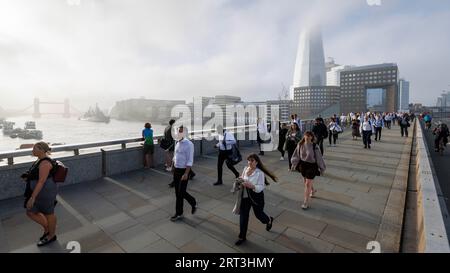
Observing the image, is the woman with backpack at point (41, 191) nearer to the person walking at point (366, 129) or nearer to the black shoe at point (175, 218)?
the black shoe at point (175, 218)

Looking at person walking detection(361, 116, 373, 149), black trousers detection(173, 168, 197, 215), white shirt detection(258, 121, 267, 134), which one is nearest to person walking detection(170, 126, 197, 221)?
black trousers detection(173, 168, 197, 215)

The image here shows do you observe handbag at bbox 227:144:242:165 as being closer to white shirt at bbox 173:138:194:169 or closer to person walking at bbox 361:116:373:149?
white shirt at bbox 173:138:194:169

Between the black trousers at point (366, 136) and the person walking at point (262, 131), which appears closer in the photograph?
the person walking at point (262, 131)

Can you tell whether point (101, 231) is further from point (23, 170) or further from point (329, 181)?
point (329, 181)

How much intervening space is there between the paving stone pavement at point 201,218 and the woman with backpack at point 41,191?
1.37 feet

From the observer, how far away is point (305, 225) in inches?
173

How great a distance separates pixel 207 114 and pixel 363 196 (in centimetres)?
1378

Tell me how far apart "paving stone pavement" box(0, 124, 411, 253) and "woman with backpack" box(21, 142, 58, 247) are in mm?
418

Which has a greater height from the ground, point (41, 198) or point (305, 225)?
point (41, 198)

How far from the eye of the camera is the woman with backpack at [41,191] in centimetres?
344

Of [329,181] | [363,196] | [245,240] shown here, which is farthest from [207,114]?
[245,240]

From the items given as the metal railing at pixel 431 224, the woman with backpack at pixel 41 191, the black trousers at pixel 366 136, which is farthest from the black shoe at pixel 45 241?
the black trousers at pixel 366 136

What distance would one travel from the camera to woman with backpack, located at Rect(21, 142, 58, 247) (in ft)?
11.3
